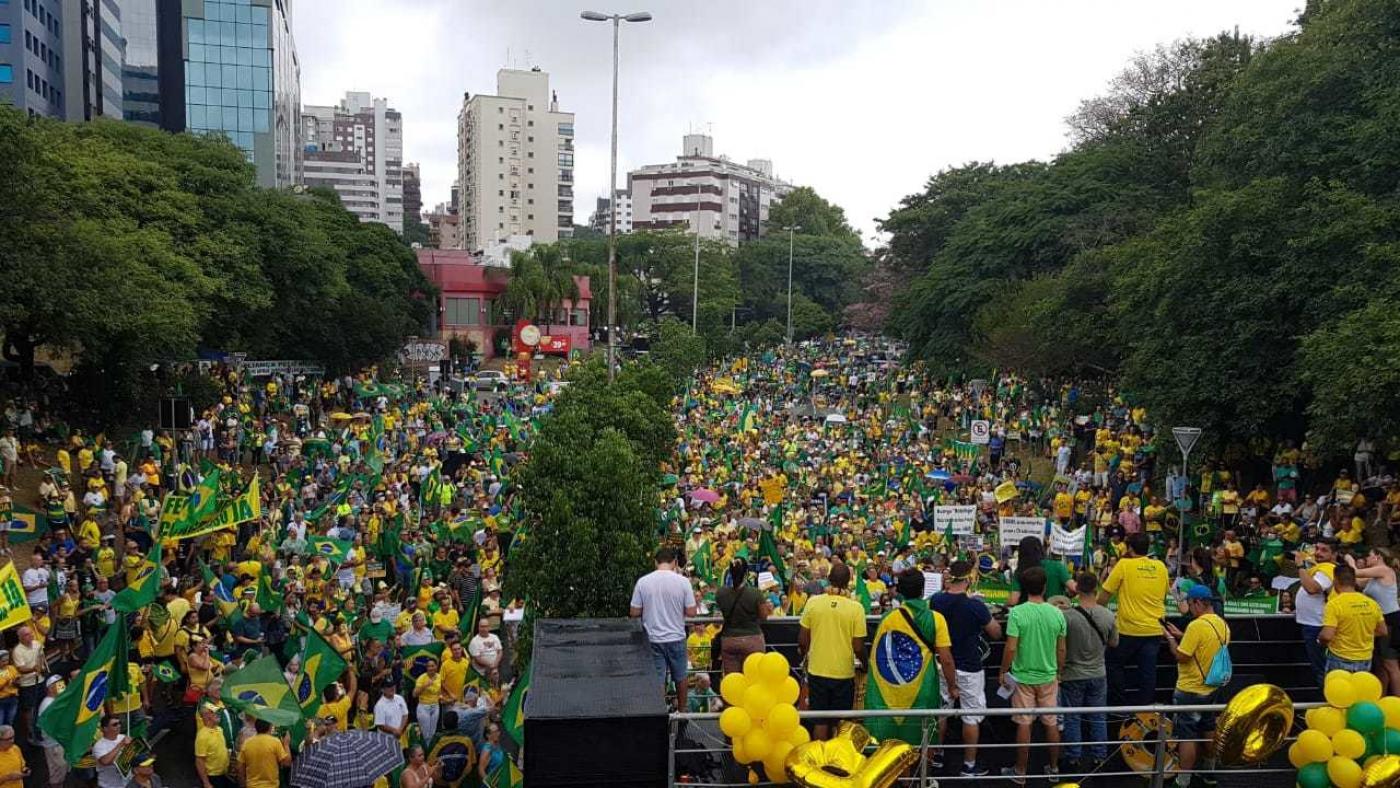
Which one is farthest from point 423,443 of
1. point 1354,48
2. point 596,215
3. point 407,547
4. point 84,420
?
point 596,215

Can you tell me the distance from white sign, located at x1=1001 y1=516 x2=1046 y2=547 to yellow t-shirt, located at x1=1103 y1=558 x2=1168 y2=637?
8.94 metres

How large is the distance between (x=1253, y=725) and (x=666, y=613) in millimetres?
3576

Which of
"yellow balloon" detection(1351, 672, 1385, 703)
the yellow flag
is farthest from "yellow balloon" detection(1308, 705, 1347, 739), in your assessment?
the yellow flag

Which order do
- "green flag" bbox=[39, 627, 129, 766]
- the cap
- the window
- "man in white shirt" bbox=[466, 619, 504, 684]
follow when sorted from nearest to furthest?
the cap
"green flag" bbox=[39, 627, 129, 766]
"man in white shirt" bbox=[466, 619, 504, 684]
the window

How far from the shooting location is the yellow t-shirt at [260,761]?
27.5 feet

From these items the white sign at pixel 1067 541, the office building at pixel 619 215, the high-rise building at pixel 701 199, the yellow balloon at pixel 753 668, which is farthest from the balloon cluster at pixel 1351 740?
the office building at pixel 619 215

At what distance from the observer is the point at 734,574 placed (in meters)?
8.88

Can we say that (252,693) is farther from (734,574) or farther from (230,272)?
(230,272)

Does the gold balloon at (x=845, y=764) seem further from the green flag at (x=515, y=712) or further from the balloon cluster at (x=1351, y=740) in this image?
the green flag at (x=515, y=712)

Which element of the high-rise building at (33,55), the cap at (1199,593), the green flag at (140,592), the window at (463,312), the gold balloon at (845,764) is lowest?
the green flag at (140,592)

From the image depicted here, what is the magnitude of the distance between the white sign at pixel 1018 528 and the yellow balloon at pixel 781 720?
1113cm

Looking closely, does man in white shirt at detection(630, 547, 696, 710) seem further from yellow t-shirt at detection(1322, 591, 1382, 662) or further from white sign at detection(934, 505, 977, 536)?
white sign at detection(934, 505, 977, 536)

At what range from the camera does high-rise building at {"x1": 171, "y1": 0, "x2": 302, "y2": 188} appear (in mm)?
79438

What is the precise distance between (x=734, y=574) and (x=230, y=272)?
2558 cm
